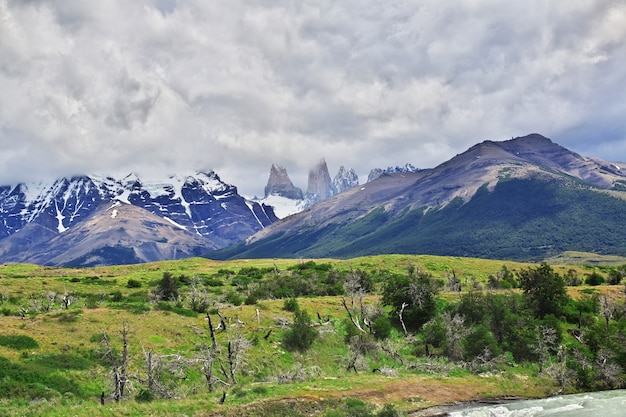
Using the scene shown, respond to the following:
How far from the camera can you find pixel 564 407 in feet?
145

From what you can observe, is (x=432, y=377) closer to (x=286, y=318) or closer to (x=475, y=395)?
(x=475, y=395)

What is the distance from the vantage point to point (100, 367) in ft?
155

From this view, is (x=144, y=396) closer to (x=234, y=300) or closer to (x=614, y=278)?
(x=234, y=300)

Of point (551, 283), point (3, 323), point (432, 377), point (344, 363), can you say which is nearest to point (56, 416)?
point (3, 323)

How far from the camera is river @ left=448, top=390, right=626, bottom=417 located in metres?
41.8

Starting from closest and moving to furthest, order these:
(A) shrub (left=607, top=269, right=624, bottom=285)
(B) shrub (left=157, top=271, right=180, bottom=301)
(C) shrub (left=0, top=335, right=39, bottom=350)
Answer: (C) shrub (left=0, top=335, right=39, bottom=350)
(B) shrub (left=157, top=271, right=180, bottom=301)
(A) shrub (left=607, top=269, right=624, bottom=285)

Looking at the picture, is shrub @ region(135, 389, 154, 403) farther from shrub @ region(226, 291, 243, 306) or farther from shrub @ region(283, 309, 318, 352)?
shrub @ region(226, 291, 243, 306)

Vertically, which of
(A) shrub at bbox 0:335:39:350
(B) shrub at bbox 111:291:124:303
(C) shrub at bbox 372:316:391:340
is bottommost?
(C) shrub at bbox 372:316:391:340

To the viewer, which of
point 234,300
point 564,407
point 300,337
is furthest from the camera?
point 234,300

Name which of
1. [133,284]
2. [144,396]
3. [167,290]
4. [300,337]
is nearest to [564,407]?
[300,337]

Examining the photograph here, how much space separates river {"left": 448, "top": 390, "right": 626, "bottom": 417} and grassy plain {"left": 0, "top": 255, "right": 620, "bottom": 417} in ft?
12.6

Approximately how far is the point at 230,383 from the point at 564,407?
30.3 m

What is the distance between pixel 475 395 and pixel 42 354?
140 ft

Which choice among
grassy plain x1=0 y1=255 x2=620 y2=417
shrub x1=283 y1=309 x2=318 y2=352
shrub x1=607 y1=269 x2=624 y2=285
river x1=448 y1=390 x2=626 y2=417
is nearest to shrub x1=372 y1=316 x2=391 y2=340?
grassy plain x1=0 y1=255 x2=620 y2=417
